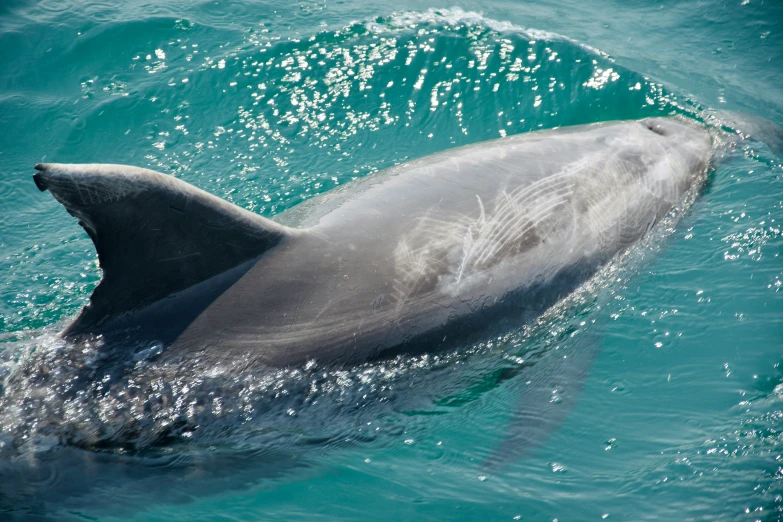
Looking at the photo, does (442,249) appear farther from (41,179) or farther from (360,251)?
(41,179)

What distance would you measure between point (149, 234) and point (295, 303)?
1.23 metres

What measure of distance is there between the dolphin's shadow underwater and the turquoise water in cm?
4

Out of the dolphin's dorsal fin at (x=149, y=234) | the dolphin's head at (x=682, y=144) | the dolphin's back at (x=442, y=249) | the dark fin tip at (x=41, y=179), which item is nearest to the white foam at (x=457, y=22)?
the dolphin's head at (x=682, y=144)

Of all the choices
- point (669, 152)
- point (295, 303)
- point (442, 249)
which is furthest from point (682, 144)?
point (295, 303)

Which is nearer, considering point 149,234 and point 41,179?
point 41,179

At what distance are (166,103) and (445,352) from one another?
710 cm

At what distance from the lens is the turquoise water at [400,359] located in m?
5.26

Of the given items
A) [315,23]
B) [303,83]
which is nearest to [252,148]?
[303,83]

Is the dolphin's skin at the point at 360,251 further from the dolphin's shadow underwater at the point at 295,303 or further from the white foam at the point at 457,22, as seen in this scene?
the white foam at the point at 457,22

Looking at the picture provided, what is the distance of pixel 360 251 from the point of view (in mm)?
5844

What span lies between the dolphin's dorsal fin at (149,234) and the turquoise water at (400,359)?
0.56m

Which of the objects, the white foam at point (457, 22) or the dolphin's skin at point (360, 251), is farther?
the white foam at point (457, 22)

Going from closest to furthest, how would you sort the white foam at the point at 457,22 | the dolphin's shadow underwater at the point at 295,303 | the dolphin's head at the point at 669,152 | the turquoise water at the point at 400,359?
the dolphin's shadow underwater at the point at 295,303
the turquoise water at the point at 400,359
the dolphin's head at the point at 669,152
the white foam at the point at 457,22

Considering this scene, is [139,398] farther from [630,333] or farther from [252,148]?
[252,148]
